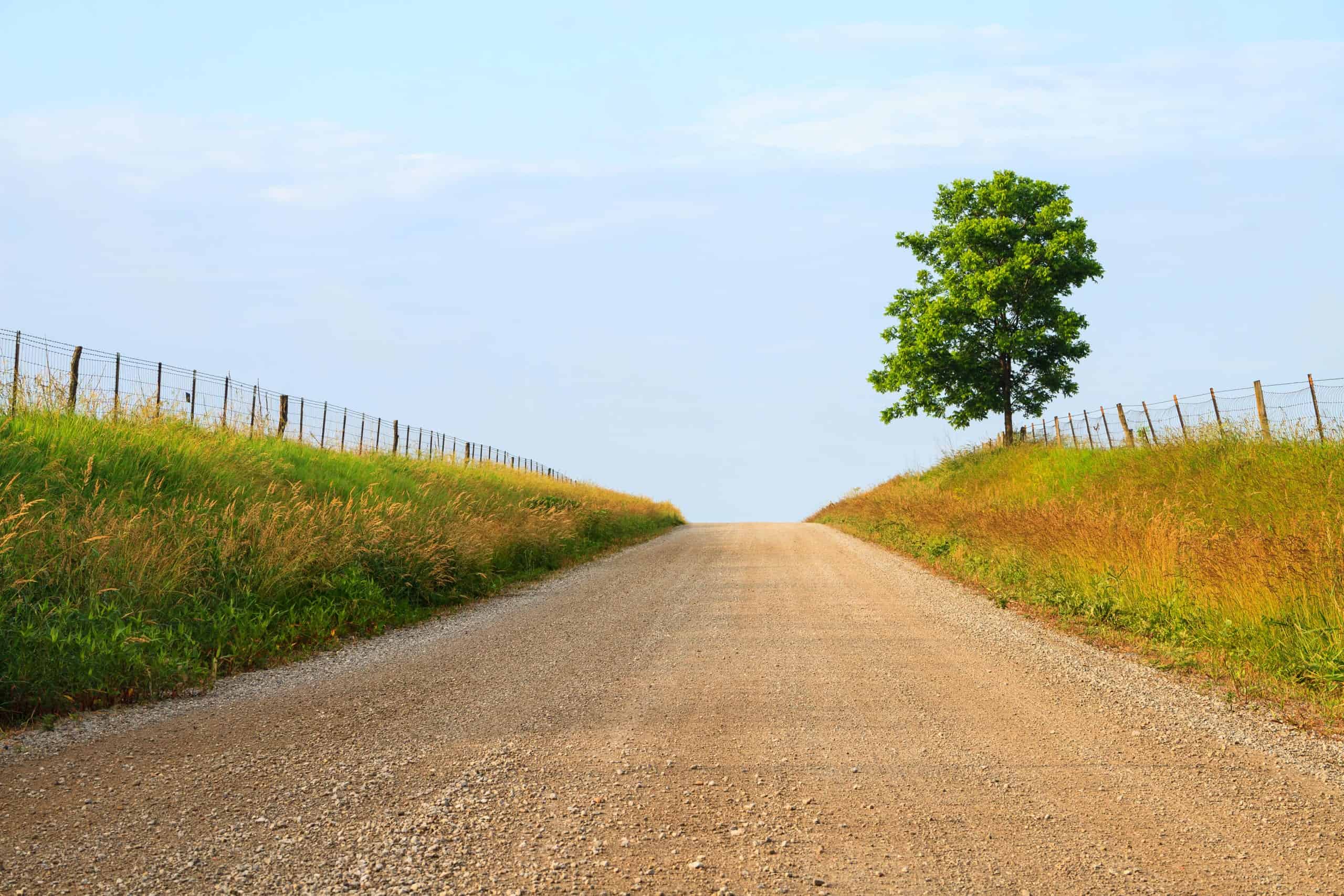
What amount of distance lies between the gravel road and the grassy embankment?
0.96 m

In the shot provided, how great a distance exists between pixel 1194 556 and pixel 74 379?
1883 centimetres

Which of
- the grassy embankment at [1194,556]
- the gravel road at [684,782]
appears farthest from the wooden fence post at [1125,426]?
the gravel road at [684,782]

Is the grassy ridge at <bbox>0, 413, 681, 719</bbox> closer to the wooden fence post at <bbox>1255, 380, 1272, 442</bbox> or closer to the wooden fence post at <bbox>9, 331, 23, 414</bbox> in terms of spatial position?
the wooden fence post at <bbox>9, 331, 23, 414</bbox>

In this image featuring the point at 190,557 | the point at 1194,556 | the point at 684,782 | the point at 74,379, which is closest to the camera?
the point at 684,782

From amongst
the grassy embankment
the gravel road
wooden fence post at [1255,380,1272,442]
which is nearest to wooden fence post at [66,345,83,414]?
the gravel road

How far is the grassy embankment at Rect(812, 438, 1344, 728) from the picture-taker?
7316 mm

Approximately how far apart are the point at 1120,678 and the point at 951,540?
1017 cm

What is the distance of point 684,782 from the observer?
468cm

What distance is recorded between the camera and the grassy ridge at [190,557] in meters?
6.90

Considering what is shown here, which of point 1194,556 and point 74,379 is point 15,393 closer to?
point 74,379

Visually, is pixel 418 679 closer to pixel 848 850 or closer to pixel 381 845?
pixel 381 845

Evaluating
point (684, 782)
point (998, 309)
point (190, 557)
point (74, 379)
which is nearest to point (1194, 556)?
point (684, 782)

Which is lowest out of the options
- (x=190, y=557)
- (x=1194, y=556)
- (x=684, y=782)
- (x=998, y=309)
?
(x=684, y=782)

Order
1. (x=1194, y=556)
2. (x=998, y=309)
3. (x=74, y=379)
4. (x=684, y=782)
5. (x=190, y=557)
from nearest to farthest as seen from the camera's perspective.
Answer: (x=684, y=782)
(x=190, y=557)
(x=1194, y=556)
(x=74, y=379)
(x=998, y=309)
